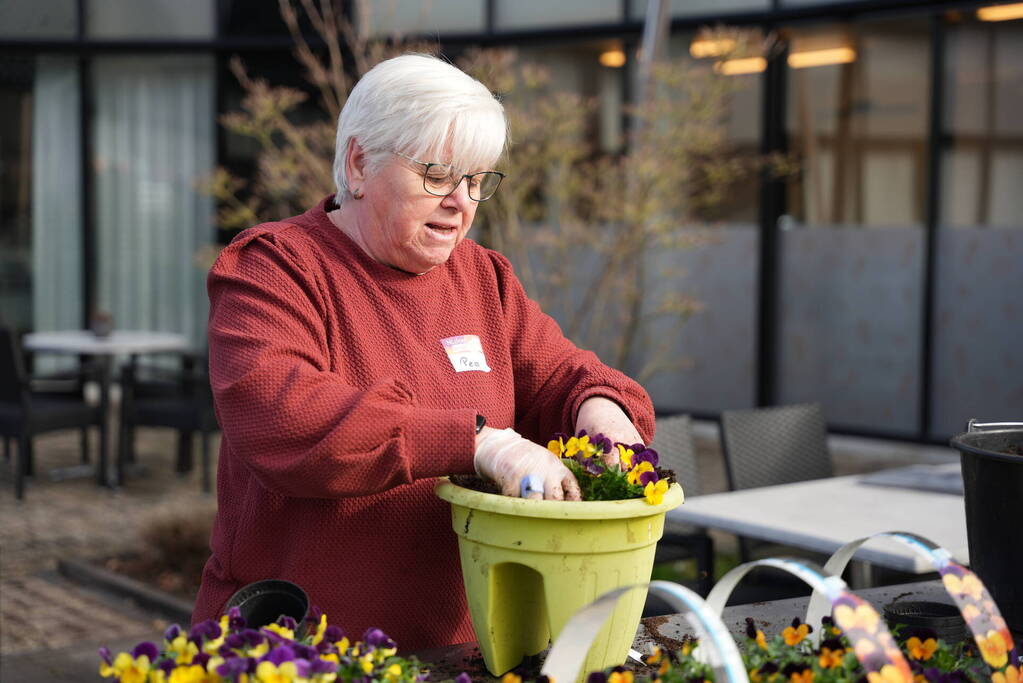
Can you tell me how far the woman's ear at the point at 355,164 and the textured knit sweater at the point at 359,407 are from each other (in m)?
0.09

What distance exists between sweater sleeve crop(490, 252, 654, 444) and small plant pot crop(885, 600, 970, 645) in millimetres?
460

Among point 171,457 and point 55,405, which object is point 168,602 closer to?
point 55,405

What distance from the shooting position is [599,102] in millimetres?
9172

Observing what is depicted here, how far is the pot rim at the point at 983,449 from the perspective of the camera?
1605 millimetres

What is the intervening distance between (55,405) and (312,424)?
625cm

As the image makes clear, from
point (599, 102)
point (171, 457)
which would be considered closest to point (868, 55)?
point (599, 102)

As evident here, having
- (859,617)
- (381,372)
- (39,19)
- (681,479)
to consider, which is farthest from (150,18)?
(859,617)

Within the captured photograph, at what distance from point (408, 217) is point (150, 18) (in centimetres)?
941

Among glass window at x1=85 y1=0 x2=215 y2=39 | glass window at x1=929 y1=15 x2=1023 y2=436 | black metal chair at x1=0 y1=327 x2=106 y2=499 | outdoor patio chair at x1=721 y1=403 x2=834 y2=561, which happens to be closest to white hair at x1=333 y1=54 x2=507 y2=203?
outdoor patio chair at x1=721 y1=403 x2=834 y2=561

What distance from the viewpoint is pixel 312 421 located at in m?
1.50

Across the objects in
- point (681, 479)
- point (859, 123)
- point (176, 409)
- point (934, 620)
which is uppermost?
point (859, 123)

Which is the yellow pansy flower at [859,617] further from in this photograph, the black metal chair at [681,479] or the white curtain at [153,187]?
the white curtain at [153,187]

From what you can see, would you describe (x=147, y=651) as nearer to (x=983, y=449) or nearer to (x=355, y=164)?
(x=355, y=164)

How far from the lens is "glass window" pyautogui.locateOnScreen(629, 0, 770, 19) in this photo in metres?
8.45
